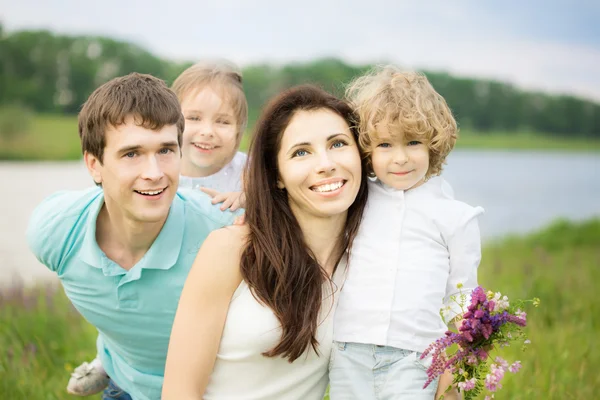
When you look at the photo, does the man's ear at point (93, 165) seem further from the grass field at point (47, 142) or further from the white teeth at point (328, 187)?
the grass field at point (47, 142)

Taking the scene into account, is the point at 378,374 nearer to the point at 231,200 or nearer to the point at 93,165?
the point at 231,200

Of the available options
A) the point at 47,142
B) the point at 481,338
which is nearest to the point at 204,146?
the point at 481,338

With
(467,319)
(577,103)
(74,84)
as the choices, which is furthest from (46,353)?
(577,103)

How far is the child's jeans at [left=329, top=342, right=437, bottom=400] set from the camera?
2740 millimetres

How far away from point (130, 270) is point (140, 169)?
504 millimetres

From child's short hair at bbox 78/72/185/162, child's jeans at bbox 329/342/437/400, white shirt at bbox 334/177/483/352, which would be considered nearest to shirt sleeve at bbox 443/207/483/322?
white shirt at bbox 334/177/483/352

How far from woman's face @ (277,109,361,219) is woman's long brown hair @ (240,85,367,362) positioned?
2.2 inches

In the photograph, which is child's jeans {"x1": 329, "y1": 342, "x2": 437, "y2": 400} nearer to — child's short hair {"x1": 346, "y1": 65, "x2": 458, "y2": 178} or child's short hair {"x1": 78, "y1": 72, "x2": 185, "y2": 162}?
child's short hair {"x1": 346, "y1": 65, "x2": 458, "y2": 178}

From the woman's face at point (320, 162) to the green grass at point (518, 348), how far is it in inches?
72.6

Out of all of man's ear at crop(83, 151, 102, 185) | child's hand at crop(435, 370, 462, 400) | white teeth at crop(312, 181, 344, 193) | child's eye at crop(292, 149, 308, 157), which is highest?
child's eye at crop(292, 149, 308, 157)

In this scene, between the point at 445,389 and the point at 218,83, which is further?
the point at 218,83

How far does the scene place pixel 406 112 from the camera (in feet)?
9.63

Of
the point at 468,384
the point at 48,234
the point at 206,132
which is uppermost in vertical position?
the point at 206,132

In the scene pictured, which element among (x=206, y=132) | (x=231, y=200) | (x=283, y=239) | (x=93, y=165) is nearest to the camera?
(x=283, y=239)
